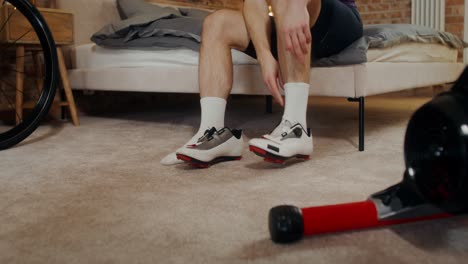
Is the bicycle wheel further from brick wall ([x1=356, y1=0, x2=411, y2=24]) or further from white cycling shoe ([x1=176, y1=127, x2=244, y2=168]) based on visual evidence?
brick wall ([x1=356, y1=0, x2=411, y2=24])

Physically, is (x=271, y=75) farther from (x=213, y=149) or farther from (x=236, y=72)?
(x=236, y=72)

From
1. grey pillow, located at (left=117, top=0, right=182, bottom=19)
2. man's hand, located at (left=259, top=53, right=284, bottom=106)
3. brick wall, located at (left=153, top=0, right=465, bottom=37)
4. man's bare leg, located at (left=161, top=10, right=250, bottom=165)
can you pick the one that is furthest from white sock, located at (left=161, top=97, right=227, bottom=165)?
brick wall, located at (left=153, top=0, right=465, bottom=37)

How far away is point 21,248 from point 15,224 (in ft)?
0.47

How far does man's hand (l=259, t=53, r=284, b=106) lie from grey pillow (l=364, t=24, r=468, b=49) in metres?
0.60

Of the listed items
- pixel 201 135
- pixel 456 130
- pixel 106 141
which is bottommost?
pixel 106 141

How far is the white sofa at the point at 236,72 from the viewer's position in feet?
5.73

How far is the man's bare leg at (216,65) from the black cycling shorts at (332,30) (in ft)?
0.34

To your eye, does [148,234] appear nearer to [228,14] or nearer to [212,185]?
[212,185]

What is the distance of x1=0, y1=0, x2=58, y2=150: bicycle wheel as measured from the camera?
1.85m

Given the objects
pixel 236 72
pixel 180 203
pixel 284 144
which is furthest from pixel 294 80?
pixel 236 72

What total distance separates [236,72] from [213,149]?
2.36 ft

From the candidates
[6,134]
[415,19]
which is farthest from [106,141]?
[415,19]

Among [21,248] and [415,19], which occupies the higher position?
[415,19]

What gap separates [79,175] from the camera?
1361 mm
